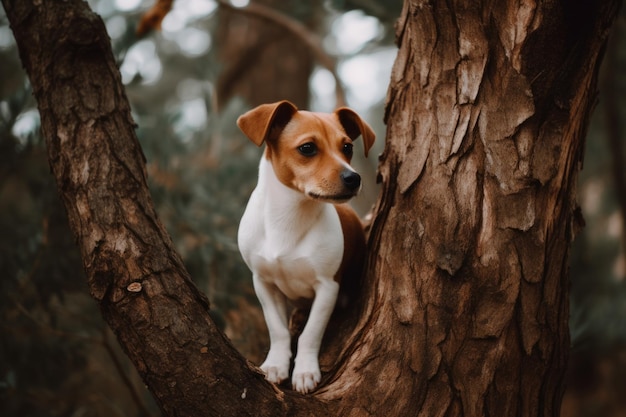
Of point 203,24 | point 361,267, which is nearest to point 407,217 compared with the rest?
point 361,267

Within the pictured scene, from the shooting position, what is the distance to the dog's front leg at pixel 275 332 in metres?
3.34

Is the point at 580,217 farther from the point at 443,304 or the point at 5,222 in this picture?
the point at 5,222

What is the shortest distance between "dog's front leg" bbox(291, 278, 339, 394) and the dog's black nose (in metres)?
0.58

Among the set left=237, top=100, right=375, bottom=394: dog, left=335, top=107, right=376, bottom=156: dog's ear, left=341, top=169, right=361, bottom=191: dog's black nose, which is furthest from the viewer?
left=335, top=107, right=376, bottom=156: dog's ear

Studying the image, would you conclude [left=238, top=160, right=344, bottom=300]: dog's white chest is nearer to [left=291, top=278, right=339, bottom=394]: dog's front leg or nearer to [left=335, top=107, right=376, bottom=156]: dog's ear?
[left=291, top=278, right=339, bottom=394]: dog's front leg

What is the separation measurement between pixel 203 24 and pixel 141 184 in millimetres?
11407

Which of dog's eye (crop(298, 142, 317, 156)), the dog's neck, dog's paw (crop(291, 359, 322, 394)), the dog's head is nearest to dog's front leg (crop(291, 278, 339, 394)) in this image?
dog's paw (crop(291, 359, 322, 394))

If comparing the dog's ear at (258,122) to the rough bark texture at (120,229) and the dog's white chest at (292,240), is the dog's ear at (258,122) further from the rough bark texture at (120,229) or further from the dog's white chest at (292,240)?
the rough bark texture at (120,229)

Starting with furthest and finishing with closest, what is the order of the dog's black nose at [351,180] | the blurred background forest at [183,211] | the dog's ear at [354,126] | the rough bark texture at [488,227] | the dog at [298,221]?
the blurred background forest at [183,211], the dog's ear at [354,126], the dog at [298,221], the dog's black nose at [351,180], the rough bark texture at [488,227]

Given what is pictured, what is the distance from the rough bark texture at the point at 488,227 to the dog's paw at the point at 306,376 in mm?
120

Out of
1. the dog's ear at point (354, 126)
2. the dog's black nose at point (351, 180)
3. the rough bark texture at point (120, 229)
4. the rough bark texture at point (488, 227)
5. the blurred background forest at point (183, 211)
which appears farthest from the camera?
the blurred background forest at point (183, 211)

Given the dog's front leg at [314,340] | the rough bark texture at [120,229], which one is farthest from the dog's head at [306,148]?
the rough bark texture at [120,229]

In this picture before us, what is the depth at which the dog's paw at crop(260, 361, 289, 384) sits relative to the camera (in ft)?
10.8

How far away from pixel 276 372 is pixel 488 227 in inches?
52.5
